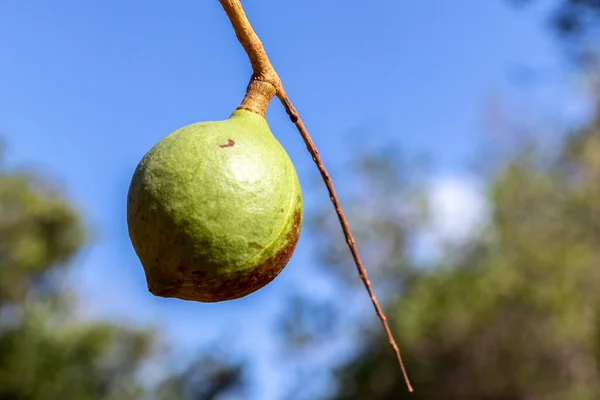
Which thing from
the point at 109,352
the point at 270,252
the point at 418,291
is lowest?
the point at 270,252

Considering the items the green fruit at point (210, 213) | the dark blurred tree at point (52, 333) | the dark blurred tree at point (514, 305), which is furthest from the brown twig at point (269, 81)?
the dark blurred tree at point (514, 305)

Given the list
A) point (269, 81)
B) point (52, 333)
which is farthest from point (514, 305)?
point (269, 81)

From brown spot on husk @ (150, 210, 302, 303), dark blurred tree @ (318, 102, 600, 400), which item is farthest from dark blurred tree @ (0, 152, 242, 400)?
brown spot on husk @ (150, 210, 302, 303)

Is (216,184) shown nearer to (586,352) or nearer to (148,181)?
(148,181)

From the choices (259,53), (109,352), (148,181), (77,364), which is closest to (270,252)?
(148,181)

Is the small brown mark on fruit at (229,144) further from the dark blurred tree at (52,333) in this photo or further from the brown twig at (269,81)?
the dark blurred tree at (52,333)

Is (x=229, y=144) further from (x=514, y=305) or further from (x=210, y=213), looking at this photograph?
(x=514, y=305)

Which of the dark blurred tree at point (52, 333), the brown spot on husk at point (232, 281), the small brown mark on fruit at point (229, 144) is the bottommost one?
the brown spot on husk at point (232, 281)
